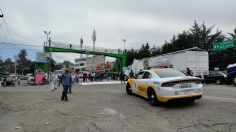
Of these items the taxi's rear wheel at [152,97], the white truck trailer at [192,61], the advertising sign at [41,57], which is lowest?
the taxi's rear wheel at [152,97]

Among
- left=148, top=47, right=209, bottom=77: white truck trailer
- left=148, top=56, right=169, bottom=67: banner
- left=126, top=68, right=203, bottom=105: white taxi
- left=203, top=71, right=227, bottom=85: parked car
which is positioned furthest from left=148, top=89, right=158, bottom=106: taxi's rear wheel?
left=148, top=56, right=169, bottom=67: banner

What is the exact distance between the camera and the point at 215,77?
25.8 metres

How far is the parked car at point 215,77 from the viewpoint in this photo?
1002 inches

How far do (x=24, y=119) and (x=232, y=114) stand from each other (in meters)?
6.57

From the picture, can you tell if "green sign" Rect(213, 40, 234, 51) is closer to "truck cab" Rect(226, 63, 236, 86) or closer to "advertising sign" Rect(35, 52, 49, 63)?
"truck cab" Rect(226, 63, 236, 86)

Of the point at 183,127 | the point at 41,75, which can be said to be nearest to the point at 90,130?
the point at 183,127

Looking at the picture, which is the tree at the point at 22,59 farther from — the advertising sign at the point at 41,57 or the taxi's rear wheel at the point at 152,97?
the taxi's rear wheel at the point at 152,97

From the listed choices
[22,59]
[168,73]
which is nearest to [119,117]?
[168,73]

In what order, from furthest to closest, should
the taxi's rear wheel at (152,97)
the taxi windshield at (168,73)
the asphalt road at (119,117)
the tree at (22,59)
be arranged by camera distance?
the tree at (22,59) < the taxi windshield at (168,73) < the taxi's rear wheel at (152,97) < the asphalt road at (119,117)

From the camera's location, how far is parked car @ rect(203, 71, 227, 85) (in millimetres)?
25444

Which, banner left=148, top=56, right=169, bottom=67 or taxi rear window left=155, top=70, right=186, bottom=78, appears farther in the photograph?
banner left=148, top=56, right=169, bottom=67

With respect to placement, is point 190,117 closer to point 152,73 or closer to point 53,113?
point 152,73

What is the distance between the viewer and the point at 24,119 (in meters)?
8.45

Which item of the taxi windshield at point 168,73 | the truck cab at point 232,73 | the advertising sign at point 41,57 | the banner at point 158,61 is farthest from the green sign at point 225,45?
the taxi windshield at point 168,73
